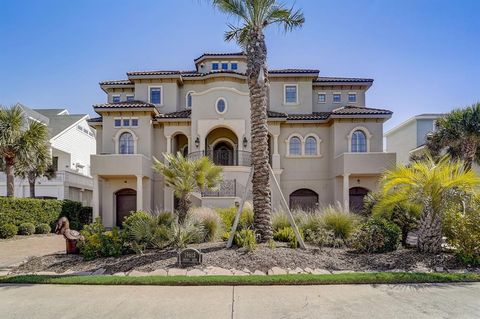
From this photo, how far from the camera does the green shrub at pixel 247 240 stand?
9406 mm

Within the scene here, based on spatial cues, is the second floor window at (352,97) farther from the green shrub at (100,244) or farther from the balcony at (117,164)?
the green shrub at (100,244)

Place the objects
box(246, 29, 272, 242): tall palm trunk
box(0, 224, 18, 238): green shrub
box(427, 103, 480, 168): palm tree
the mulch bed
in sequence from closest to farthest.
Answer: the mulch bed → box(246, 29, 272, 242): tall palm trunk → box(0, 224, 18, 238): green shrub → box(427, 103, 480, 168): palm tree

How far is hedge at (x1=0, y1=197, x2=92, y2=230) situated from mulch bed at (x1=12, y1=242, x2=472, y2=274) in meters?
10.9

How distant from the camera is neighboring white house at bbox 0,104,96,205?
2734cm

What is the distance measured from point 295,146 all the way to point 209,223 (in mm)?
12800

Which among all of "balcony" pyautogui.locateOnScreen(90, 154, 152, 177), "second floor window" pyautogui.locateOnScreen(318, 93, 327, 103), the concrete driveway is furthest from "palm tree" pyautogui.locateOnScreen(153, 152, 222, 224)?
"second floor window" pyautogui.locateOnScreen(318, 93, 327, 103)

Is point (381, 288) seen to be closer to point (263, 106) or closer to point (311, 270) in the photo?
point (311, 270)

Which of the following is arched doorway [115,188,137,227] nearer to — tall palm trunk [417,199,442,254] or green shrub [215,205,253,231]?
green shrub [215,205,253,231]

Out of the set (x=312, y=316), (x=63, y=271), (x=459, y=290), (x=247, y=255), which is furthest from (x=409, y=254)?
(x=63, y=271)

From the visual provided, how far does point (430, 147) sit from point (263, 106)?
15686mm

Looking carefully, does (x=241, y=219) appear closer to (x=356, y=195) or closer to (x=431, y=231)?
(x=431, y=231)

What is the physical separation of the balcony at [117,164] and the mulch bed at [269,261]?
1149cm

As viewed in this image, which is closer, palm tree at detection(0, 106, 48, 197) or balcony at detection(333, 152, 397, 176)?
palm tree at detection(0, 106, 48, 197)

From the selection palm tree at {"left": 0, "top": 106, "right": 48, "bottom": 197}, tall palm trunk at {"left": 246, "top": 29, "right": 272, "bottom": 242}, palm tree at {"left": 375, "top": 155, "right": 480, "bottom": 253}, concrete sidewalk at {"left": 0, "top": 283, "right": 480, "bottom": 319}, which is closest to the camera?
concrete sidewalk at {"left": 0, "top": 283, "right": 480, "bottom": 319}
